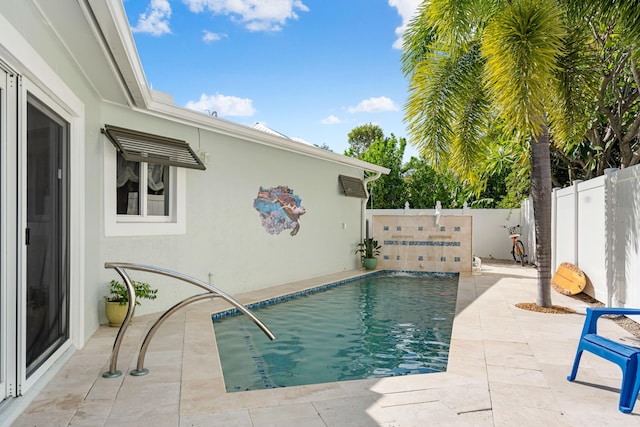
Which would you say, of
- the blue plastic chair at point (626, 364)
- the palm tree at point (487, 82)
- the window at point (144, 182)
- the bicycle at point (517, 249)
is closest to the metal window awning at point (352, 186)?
the palm tree at point (487, 82)

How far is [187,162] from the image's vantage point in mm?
7438

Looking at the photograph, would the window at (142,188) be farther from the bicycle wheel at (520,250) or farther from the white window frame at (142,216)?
the bicycle wheel at (520,250)

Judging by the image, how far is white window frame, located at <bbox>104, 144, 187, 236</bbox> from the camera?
20.9 feet

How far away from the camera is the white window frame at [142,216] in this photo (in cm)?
637

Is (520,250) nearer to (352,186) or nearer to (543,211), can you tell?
(352,186)

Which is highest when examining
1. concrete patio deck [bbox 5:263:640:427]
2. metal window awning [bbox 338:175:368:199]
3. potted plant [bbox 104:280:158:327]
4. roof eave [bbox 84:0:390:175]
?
roof eave [bbox 84:0:390:175]

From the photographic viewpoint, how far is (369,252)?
13969 mm

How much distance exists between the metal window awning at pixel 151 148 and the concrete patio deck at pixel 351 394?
262cm

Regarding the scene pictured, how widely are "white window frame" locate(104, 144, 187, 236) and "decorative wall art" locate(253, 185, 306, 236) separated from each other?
2152mm

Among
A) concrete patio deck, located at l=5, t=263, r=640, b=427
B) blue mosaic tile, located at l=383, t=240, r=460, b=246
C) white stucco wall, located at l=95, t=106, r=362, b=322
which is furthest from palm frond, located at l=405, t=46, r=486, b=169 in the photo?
blue mosaic tile, located at l=383, t=240, r=460, b=246

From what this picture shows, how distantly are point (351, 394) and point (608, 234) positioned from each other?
5.54m

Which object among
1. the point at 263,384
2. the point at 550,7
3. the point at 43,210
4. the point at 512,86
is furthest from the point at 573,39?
the point at 43,210

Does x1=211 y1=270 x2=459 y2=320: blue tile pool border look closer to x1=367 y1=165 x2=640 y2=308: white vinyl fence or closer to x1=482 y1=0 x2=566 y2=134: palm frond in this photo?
x1=367 y1=165 x2=640 y2=308: white vinyl fence

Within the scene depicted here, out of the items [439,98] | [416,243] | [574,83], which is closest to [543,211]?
[574,83]
